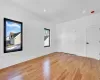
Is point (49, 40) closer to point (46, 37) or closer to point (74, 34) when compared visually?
point (46, 37)

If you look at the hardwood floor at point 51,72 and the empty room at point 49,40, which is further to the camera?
the empty room at point 49,40

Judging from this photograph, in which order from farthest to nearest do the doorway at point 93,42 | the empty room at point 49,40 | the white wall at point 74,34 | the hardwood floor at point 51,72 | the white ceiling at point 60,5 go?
the white wall at point 74,34 → the doorway at point 93,42 → the white ceiling at point 60,5 → the empty room at point 49,40 → the hardwood floor at point 51,72

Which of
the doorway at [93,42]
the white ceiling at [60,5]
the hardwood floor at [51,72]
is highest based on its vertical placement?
the white ceiling at [60,5]

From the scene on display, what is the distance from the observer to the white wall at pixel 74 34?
4.95 m

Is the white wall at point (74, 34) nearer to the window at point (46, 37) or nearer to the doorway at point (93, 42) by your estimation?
the doorway at point (93, 42)

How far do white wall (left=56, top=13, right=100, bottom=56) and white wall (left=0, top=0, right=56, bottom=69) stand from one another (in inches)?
54.3

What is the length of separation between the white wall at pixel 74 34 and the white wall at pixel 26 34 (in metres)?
1.38

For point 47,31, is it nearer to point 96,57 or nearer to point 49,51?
point 49,51

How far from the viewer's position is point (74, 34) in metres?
5.75

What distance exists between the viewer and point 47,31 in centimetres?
597

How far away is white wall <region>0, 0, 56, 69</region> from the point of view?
3067mm

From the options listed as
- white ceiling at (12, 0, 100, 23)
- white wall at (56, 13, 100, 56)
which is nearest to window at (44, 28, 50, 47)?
white wall at (56, 13, 100, 56)

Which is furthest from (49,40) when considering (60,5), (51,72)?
(51,72)

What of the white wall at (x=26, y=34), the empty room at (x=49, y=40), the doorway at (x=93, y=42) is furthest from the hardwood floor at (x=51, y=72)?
the doorway at (x=93, y=42)
